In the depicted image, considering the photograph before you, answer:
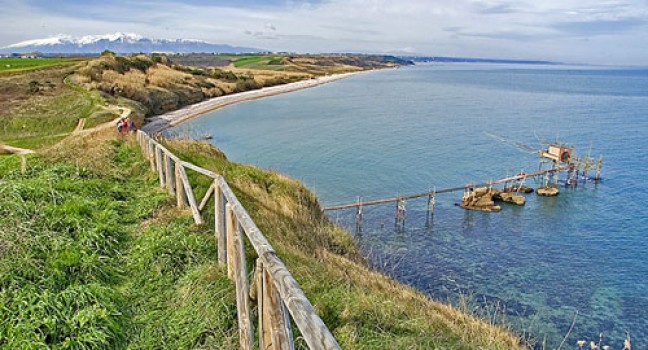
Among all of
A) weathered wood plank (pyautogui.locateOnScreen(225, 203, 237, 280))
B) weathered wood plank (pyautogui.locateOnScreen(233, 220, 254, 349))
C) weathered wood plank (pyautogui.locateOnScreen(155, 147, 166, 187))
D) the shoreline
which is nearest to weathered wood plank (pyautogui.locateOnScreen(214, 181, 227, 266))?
weathered wood plank (pyautogui.locateOnScreen(225, 203, 237, 280))

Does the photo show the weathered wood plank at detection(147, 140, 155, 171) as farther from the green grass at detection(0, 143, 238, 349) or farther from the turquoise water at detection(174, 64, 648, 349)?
the turquoise water at detection(174, 64, 648, 349)

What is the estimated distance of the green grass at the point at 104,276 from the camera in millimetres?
4773

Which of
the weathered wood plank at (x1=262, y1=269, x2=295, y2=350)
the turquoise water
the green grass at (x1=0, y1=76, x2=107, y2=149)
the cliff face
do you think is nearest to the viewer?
the weathered wood plank at (x1=262, y1=269, x2=295, y2=350)

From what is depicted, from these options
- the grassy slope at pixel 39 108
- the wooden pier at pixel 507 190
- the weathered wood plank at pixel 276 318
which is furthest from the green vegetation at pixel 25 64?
the weathered wood plank at pixel 276 318

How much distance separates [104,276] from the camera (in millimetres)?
6113

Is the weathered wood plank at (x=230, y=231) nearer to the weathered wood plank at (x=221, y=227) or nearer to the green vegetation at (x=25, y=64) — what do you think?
the weathered wood plank at (x=221, y=227)

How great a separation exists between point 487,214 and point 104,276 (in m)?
25.2

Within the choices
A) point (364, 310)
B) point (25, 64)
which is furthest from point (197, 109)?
point (364, 310)

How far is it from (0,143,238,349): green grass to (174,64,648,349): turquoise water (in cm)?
946

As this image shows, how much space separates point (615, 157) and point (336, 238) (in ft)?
124

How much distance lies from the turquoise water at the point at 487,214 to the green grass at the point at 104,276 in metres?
9.46

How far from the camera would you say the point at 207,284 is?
18.5 ft

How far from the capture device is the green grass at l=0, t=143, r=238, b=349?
15.7 ft

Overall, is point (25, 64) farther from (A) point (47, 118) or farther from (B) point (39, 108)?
(A) point (47, 118)
